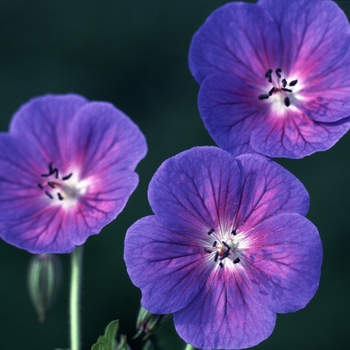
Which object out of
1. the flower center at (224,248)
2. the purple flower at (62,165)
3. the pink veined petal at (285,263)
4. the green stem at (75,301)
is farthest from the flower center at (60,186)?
the pink veined petal at (285,263)

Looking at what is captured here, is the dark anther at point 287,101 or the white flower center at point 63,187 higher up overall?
the dark anther at point 287,101

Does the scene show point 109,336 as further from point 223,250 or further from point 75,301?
point 223,250

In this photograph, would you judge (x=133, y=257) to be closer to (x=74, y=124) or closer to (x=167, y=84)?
(x=74, y=124)

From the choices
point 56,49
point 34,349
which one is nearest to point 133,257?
point 34,349

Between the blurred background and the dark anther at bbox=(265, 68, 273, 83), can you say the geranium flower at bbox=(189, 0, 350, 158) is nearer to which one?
the dark anther at bbox=(265, 68, 273, 83)

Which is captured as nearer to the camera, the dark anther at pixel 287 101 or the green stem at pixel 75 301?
the green stem at pixel 75 301

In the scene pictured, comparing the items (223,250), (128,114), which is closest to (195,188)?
(223,250)

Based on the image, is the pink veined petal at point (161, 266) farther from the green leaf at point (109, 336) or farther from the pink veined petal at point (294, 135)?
the pink veined petal at point (294, 135)

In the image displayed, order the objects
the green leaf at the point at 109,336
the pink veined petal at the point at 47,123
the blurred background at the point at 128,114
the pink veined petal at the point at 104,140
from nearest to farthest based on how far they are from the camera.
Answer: the green leaf at the point at 109,336 → the pink veined petal at the point at 104,140 → the pink veined petal at the point at 47,123 → the blurred background at the point at 128,114
